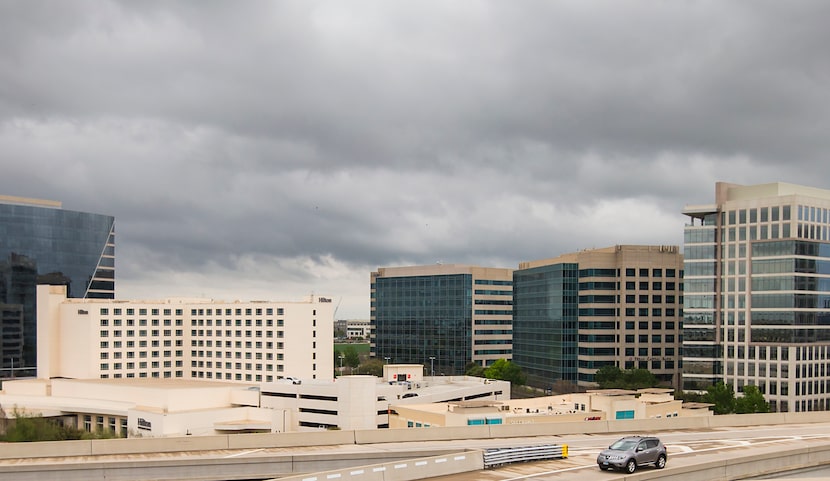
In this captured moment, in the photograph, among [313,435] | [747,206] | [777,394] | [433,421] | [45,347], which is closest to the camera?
[313,435]

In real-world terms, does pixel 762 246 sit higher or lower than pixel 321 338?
higher

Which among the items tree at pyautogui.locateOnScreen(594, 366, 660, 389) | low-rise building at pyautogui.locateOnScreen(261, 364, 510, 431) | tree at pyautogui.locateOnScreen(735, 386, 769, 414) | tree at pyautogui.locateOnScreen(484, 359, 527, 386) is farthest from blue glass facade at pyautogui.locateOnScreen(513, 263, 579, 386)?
tree at pyautogui.locateOnScreen(735, 386, 769, 414)

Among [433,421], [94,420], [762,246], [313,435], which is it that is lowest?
[94,420]

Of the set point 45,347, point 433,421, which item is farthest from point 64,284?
point 433,421

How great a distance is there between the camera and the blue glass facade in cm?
17738

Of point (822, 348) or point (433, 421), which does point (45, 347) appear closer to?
point (433, 421)

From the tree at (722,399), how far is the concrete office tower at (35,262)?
141 meters

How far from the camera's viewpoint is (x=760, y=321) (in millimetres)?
139375

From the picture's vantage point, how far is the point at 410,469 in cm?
3778

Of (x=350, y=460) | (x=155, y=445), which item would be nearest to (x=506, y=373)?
(x=350, y=460)

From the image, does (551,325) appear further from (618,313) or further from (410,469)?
(410,469)

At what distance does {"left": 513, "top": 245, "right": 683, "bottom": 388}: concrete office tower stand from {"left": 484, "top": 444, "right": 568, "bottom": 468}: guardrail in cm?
13265

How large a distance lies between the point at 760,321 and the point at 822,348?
10984 millimetres

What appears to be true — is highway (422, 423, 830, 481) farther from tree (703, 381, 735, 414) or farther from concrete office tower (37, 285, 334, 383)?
concrete office tower (37, 285, 334, 383)
